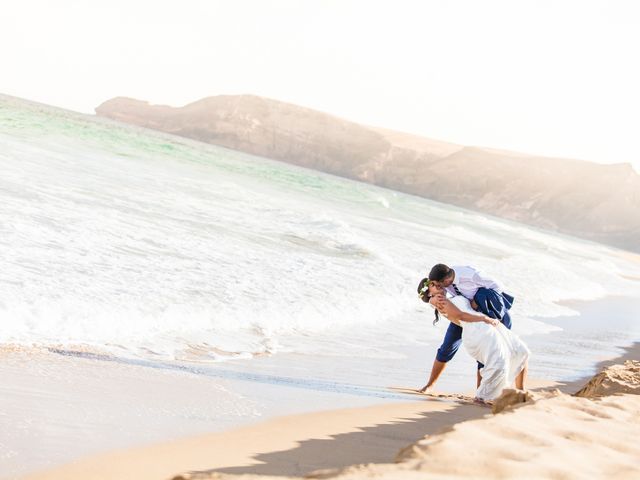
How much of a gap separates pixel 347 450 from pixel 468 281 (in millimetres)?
2475

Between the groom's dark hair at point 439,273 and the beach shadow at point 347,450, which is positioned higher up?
the groom's dark hair at point 439,273

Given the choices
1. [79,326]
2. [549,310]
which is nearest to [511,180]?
[549,310]

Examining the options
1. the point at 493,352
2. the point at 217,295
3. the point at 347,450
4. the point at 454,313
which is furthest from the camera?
the point at 217,295

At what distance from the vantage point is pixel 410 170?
144000 mm

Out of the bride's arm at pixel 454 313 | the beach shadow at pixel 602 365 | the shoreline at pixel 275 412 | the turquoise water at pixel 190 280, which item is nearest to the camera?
the shoreline at pixel 275 412

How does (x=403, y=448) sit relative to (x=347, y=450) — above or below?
above

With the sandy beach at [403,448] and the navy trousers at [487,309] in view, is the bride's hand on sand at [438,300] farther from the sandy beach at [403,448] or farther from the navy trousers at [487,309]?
the sandy beach at [403,448]

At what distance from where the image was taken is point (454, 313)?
5.98m

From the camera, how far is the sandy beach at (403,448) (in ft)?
9.46

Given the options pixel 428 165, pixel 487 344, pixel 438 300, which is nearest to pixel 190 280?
pixel 438 300

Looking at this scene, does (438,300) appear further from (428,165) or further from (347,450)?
(428,165)

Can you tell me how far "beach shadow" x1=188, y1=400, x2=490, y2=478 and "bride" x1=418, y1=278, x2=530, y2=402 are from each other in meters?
0.68

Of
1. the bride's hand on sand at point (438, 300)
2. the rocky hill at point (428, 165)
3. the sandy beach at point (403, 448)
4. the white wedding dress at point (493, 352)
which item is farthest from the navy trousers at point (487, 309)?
the rocky hill at point (428, 165)

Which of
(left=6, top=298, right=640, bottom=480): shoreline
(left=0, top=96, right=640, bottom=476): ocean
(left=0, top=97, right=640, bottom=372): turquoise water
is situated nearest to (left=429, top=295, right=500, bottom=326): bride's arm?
(left=6, top=298, right=640, bottom=480): shoreline
